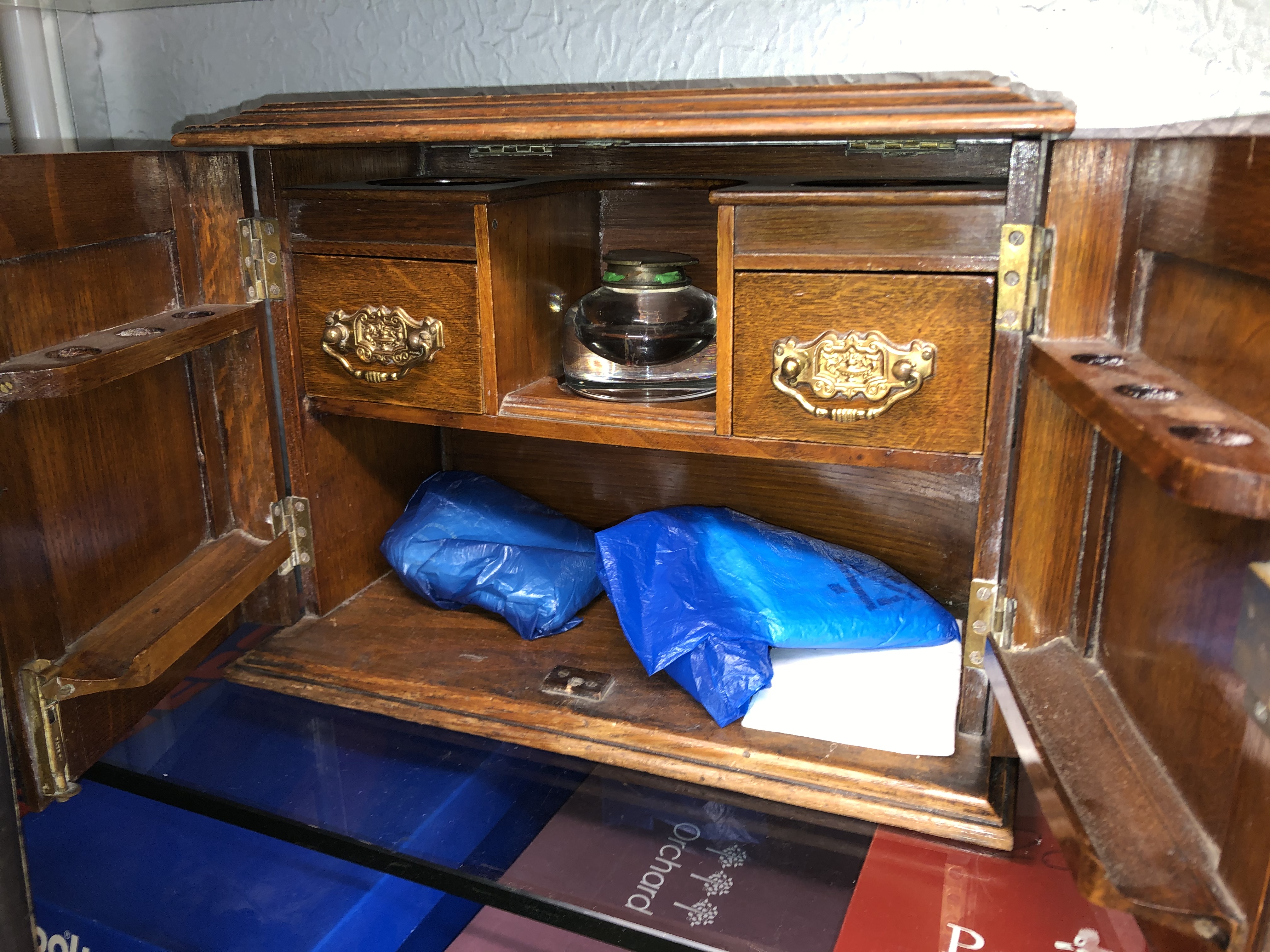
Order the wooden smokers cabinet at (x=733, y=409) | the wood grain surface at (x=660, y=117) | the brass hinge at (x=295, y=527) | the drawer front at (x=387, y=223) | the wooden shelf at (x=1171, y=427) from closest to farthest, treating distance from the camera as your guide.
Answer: the wooden shelf at (x=1171, y=427) → the wooden smokers cabinet at (x=733, y=409) → the wood grain surface at (x=660, y=117) → the drawer front at (x=387, y=223) → the brass hinge at (x=295, y=527)

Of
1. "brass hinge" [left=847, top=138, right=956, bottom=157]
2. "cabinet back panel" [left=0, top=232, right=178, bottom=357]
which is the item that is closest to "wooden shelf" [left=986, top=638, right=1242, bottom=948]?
"brass hinge" [left=847, top=138, right=956, bottom=157]

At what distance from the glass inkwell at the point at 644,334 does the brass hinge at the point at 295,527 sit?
1.05 feet

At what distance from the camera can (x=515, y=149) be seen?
1.11m

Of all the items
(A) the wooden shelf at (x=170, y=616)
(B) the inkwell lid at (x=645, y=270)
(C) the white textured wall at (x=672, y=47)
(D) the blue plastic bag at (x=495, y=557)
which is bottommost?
(D) the blue plastic bag at (x=495, y=557)

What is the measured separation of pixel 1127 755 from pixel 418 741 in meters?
0.64

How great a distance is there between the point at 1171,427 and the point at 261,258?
82 cm

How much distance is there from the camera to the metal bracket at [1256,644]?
456mm

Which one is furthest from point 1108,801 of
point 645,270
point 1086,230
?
point 645,270

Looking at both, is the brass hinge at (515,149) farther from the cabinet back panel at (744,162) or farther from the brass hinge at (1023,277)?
the brass hinge at (1023,277)

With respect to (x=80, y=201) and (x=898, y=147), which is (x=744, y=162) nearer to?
(x=898, y=147)

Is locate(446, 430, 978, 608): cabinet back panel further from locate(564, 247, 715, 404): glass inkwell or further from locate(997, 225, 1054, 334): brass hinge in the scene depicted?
locate(997, 225, 1054, 334): brass hinge

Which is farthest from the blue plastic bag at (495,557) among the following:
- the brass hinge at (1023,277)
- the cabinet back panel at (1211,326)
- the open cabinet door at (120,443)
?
the cabinet back panel at (1211,326)

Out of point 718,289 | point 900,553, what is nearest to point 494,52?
point 718,289

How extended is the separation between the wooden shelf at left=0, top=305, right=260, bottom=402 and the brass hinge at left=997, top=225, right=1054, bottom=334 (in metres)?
0.67
